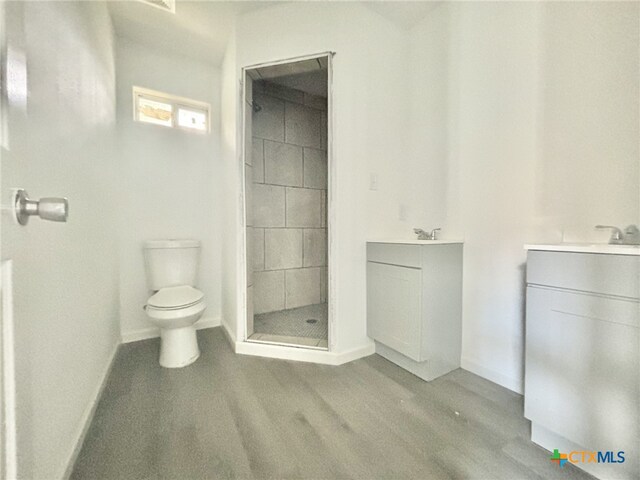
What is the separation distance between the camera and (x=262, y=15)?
1933 millimetres

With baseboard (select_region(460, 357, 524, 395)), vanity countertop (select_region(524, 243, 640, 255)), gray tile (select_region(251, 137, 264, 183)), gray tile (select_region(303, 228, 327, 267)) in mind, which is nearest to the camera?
vanity countertop (select_region(524, 243, 640, 255))

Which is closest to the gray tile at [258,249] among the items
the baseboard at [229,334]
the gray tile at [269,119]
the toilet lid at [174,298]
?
the baseboard at [229,334]

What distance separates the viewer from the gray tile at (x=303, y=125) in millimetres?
2982

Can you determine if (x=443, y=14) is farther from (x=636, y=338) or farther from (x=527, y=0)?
(x=636, y=338)

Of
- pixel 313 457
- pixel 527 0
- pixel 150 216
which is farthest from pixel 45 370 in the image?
pixel 527 0

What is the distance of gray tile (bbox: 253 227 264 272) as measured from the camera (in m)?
2.82

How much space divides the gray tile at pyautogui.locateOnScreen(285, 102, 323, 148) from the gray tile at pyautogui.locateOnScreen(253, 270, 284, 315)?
1512mm

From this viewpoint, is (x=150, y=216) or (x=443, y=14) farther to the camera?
(x=150, y=216)

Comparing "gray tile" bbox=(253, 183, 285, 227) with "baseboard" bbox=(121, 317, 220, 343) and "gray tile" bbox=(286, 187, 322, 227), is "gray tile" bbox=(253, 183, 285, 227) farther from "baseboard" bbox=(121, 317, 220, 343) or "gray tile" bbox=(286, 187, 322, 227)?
"baseboard" bbox=(121, 317, 220, 343)

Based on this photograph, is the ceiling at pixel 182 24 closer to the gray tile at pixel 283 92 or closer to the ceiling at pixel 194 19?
the ceiling at pixel 194 19

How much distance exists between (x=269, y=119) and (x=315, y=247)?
1.51m

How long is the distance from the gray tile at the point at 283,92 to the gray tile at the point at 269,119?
5cm

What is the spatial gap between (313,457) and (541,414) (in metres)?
0.97

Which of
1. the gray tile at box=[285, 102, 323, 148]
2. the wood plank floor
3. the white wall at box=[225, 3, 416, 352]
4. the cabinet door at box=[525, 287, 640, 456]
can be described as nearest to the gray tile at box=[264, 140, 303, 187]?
the gray tile at box=[285, 102, 323, 148]
